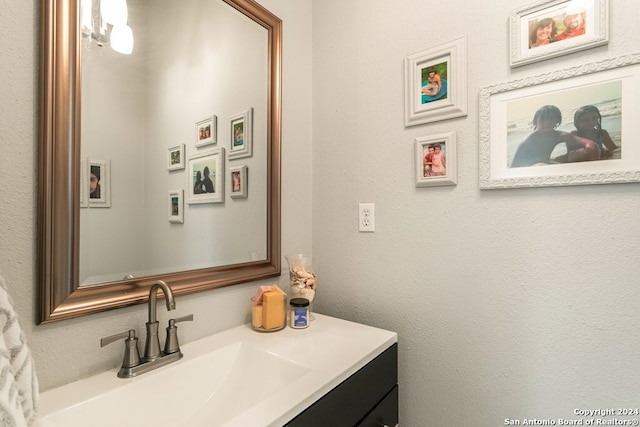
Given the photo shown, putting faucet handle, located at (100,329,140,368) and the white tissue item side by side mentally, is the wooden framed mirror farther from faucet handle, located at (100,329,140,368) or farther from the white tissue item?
the white tissue item

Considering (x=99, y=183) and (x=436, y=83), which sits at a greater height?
(x=436, y=83)

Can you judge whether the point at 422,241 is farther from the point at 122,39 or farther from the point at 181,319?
the point at 122,39

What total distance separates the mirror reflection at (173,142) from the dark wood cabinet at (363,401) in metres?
0.54

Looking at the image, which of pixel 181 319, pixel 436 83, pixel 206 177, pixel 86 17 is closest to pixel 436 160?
pixel 436 83

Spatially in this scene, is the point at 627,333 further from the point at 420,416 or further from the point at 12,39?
the point at 12,39

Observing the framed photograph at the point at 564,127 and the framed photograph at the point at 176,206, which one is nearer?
the framed photograph at the point at 564,127

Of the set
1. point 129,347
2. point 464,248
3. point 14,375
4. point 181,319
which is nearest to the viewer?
point 14,375

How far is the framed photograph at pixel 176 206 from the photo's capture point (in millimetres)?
896

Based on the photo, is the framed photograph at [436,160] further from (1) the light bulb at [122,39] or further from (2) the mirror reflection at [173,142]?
(1) the light bulb at [122,39]

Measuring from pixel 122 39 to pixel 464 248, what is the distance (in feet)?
3.73

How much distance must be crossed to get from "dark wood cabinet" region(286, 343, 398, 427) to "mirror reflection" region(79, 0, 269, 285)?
0.54 m

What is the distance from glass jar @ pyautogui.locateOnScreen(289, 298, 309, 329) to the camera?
40.9 inches

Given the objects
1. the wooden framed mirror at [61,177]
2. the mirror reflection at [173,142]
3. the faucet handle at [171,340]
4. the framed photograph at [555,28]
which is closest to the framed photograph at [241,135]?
the mirror reflection at [173,142]

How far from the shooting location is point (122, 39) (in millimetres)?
778
